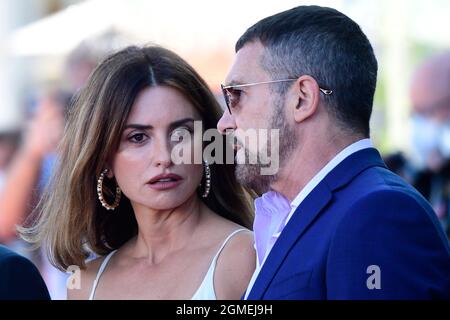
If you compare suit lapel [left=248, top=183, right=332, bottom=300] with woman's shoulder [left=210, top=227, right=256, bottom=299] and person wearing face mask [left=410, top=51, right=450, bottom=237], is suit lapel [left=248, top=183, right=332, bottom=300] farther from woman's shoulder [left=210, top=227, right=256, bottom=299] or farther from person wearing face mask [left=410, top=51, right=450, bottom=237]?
person wearing face mask [left=410, top=51, right=450, bottom=237]

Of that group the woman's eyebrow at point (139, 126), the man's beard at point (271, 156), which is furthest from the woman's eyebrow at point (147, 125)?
the man's beard at point (271, 156)

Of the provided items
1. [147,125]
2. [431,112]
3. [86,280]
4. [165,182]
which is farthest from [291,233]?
[431,112]

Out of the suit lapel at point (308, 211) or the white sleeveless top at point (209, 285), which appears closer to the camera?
the suit lapel at point (308, 211)

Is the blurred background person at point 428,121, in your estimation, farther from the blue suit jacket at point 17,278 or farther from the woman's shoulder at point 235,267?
the blue suit jacket at point 17,278

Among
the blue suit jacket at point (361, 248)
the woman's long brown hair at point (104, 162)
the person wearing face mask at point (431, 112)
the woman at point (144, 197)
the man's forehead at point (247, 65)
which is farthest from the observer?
the person wearing face mask at point (431, 112)

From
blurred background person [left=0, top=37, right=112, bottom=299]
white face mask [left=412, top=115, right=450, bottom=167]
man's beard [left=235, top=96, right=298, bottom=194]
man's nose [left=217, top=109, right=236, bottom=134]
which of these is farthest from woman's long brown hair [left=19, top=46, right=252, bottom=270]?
white face mask [left=412, top=115, right=450, bottom=167]

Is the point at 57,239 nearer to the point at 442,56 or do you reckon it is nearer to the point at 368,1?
the point at 442,56

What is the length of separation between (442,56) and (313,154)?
17.2 ft

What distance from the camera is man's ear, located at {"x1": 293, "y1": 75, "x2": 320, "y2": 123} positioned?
2809 millimetres

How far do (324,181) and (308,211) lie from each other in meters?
0.11

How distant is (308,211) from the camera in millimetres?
2725

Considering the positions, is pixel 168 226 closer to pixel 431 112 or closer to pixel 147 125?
pixel 147 125

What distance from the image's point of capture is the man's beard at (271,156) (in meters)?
2.83

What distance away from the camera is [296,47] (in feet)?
9.48
